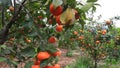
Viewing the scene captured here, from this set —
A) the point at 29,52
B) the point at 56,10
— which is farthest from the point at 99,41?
the point at 56,10

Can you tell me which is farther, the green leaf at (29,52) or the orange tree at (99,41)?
the orange tree at (99,41)

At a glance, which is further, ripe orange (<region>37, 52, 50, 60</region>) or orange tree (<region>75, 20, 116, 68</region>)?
orange tree (<region>75, 20, 116, 68</region>)

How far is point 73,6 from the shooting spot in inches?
49.5

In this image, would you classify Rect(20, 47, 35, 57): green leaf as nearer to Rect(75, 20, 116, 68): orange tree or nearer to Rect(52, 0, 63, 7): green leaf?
Rect(52, 0, 63, 7): green leaf

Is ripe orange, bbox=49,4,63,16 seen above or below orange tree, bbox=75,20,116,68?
above

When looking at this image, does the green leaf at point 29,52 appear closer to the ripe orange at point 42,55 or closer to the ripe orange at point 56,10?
the ripe orange at point 42,55

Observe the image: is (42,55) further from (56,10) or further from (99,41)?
(99,41)

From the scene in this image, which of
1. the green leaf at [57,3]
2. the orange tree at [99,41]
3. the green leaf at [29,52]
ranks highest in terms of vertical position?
the green leaf at [57,3]

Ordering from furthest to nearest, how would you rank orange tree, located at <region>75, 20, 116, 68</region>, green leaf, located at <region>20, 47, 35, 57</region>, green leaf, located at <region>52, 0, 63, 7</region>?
orange tree, located at <region>75, 20, 116, 68</region> < green leaf, located at <region>20, 47, 35, 57</region> < green leaf, located at <region>52, 0, 63, 7</region>

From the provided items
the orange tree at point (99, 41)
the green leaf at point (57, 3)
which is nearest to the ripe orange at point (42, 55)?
the green leaf at point (57, 3)

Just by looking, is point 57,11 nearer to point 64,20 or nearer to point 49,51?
point 64,20

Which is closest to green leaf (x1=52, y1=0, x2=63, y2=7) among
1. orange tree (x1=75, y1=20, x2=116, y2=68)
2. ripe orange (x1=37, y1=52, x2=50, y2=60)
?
ripe orange (x1=37, y1=52, x2=50, y2=60)

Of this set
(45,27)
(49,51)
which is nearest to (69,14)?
(49,51)

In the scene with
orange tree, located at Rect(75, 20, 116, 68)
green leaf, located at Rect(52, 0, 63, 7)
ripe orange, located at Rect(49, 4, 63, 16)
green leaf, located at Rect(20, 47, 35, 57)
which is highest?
green leaf, located at Rect(52, 0, 63, 7)
